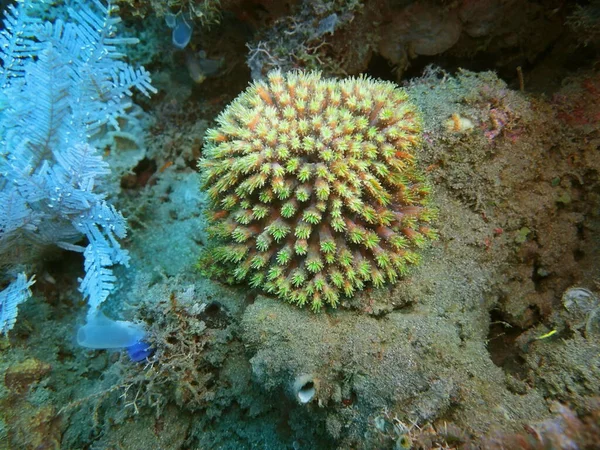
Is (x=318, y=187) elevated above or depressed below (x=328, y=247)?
above

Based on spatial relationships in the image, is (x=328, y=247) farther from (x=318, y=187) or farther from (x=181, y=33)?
(x=181, y=33)

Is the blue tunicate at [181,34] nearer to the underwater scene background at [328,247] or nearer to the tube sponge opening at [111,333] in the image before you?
the underwater scene background at [328,247]

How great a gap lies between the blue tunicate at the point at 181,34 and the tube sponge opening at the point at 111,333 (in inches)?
118

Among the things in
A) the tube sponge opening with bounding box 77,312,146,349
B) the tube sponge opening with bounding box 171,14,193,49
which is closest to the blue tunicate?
the tube sponge opening with bounding box 171,14,193,49

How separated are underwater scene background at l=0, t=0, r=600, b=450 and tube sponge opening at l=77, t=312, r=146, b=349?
1 cm

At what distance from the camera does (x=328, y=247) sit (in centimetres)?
253

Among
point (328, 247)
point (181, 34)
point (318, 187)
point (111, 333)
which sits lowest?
point (111, 333)

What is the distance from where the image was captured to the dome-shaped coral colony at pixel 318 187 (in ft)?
8.29

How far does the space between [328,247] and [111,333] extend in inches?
70.4

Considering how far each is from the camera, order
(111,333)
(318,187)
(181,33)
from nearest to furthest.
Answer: (318,187)
(111,333)
(181,33)

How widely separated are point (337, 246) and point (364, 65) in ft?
7.73

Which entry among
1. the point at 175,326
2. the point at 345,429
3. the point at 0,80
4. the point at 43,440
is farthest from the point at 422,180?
the point at 0,80

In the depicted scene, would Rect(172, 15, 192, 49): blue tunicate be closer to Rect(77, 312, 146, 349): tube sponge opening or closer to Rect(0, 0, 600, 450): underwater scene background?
Rect(0, 0, 600, 450): underwater scene background

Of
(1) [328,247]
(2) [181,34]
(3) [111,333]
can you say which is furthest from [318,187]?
(2) [181,34]
